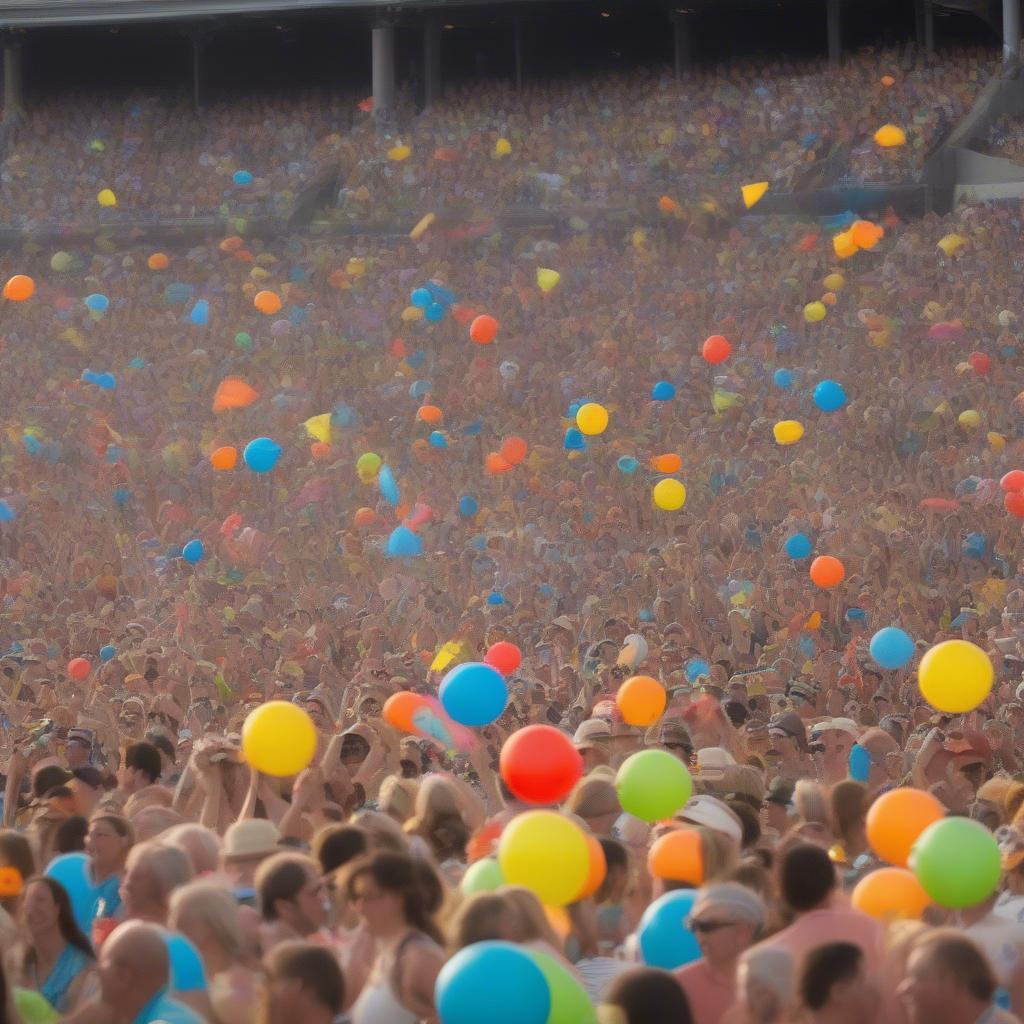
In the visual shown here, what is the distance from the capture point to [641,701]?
7.09m

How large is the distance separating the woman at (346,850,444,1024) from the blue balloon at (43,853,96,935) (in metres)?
1.21

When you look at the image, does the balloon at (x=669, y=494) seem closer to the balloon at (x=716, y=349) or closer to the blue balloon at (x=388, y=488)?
the blue balloon at (x=388, y=488)

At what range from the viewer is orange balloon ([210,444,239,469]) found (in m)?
16.0

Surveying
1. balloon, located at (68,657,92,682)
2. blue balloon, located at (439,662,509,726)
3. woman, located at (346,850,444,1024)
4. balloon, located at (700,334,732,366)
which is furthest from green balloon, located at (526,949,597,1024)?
balloon, located at (700,334,732,366)

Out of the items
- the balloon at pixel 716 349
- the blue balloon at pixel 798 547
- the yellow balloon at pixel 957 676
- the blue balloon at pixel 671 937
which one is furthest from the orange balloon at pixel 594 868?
the balloon at pixel 716 349

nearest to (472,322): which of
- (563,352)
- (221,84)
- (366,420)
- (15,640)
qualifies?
(563,352)

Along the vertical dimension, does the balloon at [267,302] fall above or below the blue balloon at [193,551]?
below

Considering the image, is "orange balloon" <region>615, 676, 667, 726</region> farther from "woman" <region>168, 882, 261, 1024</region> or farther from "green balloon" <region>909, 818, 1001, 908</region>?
"woman" <region>168, 882, 261, 1024</region>

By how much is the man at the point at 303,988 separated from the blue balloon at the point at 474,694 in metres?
2.69

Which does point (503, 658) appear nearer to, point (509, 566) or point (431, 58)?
point (509, 566)

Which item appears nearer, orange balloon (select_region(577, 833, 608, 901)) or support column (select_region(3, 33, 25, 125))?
orange balloon (select_region(577, 833, 608, 901))

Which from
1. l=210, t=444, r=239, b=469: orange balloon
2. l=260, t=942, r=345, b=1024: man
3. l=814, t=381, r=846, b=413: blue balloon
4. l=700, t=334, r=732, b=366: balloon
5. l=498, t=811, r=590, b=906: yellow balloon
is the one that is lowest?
l=210, t=444, r=239, b=469: orange balloon

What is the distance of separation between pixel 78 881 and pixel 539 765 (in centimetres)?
125

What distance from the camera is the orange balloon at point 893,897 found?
4.31 m
